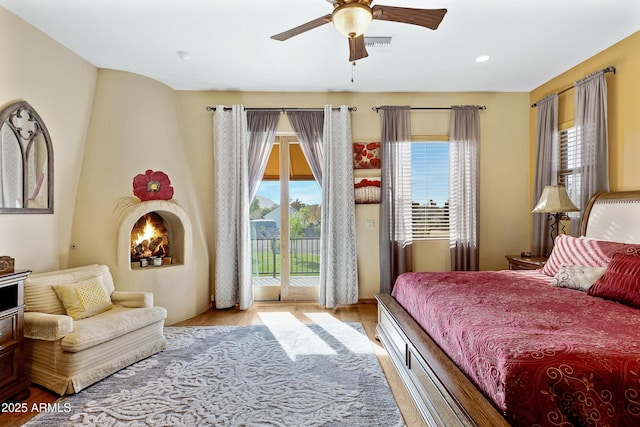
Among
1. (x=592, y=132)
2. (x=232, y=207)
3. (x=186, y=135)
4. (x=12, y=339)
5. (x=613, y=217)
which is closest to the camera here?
(x=12, y=339)

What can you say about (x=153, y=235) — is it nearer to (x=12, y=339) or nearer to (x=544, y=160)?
(x=12, y=339)

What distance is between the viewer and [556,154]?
398cm

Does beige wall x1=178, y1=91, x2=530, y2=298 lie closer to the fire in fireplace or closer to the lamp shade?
the fire in fireplace

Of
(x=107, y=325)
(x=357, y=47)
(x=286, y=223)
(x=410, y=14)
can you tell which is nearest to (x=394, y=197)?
(x=286, y=223)

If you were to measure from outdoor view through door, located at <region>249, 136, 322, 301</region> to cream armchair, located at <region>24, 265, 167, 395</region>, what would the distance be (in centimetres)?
177

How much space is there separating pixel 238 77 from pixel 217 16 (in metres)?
1.28

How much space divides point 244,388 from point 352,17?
8.61 feet

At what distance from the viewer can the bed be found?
127 cm

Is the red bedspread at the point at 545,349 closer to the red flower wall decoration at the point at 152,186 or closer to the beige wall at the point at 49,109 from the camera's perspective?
the red flower wall decoration at the point at 152,186

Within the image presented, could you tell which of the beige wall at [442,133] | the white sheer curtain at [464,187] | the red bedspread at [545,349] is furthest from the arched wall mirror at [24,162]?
the white sheer curtain at [464,187]

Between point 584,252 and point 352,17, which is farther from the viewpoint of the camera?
point 584,252

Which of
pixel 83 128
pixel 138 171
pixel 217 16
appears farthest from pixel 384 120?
pixel 83 128

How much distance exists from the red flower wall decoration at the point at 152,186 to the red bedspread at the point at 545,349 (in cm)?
307

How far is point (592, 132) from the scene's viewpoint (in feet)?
11.1
